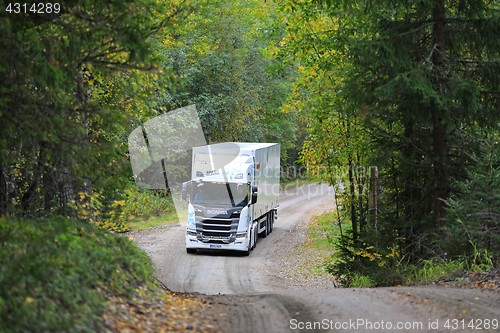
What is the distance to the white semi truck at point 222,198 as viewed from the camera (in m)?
15.9

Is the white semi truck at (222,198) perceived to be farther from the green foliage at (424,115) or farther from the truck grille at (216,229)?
the green foliage at (424,115)

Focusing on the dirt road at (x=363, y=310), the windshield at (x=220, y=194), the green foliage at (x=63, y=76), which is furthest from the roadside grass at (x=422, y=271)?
the green foliage at (x=63, y=76)

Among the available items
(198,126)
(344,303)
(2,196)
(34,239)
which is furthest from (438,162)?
(198,126)

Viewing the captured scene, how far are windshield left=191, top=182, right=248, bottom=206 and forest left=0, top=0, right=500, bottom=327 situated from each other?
3272 millimetres

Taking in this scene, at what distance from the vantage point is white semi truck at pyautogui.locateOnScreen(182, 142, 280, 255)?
15.9 meters

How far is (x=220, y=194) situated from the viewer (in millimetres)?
16281

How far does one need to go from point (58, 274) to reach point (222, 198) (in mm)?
11394

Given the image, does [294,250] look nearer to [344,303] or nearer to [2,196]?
[344,303]

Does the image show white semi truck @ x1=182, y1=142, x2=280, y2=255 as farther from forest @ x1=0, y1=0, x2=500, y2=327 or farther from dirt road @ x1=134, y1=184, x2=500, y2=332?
dirt road @ x1=134, y1=184, x2=500, y2=332

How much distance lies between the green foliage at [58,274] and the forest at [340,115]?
85mm

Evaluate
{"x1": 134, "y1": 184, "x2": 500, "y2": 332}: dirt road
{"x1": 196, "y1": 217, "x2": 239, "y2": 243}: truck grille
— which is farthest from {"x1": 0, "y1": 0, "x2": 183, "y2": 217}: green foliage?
{"x1": 196, "y1": 217, "x2": 239, "y2": 243}: truck grille

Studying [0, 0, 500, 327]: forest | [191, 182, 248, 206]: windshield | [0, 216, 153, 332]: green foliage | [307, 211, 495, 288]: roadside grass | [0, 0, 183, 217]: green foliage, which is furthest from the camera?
[191, 182, 248, 206]: windshield

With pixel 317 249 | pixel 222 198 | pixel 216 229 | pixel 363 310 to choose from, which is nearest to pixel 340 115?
pixel 222 198

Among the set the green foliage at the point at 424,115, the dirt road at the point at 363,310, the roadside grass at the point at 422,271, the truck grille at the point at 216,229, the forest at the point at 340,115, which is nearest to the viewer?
the dirt road at the point at 363,310
